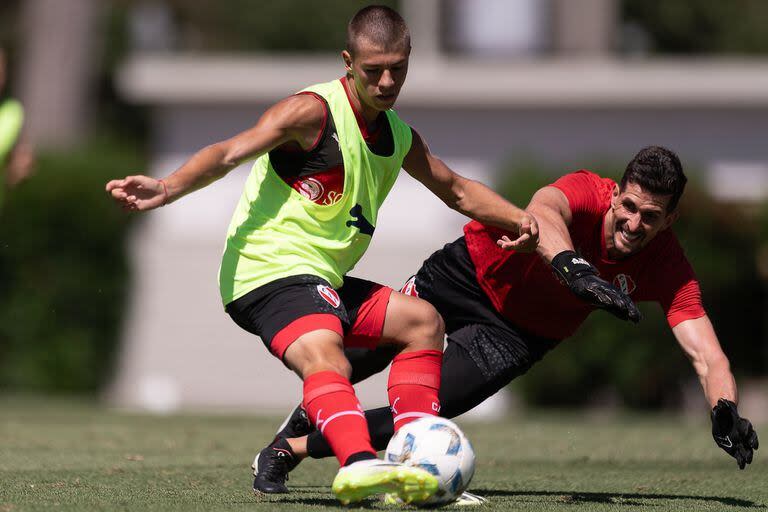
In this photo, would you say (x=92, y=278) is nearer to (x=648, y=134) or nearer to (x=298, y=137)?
(x=648, y=134)

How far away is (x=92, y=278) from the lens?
1744cm

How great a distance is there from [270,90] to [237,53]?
66.0 feet

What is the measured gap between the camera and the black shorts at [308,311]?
577cm

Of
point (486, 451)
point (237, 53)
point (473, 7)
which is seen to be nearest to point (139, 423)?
point (486, 451)

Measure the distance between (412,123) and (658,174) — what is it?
1286cm

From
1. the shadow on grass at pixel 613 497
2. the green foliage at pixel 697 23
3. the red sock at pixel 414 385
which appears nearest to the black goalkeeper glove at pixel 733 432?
the shadow on grass at pixel 613 497

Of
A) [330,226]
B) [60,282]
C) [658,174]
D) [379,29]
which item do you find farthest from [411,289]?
[60,282]

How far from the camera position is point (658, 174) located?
6.35 metres

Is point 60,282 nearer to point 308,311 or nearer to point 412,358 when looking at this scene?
point 412,358

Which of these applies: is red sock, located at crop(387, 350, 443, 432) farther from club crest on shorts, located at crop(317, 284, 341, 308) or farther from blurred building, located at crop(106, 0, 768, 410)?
blurred building, located at crop(106, 0, 768, 410)

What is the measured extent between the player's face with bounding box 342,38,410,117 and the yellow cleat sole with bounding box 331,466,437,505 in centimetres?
163

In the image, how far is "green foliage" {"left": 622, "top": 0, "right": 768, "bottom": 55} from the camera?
122ft

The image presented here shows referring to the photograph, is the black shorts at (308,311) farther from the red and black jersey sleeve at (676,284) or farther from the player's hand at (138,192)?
the red and black jersey sleeve at (676,284)

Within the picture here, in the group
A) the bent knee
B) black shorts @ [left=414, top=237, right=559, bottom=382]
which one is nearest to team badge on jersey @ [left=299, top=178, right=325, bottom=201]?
the bent knee
